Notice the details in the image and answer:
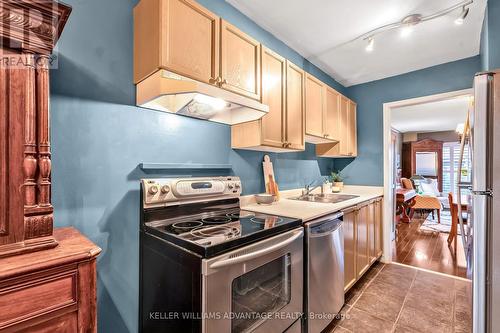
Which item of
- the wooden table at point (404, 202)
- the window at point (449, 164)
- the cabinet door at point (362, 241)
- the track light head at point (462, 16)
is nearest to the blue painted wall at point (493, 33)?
the track light head at point (462, 16)

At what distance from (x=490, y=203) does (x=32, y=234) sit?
2.09 m

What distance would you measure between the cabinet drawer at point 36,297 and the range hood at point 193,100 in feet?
3.05

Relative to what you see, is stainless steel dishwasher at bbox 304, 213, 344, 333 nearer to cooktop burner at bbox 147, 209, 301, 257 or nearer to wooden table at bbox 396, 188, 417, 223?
cooktop burner at bbox 147, 209, 301, 257

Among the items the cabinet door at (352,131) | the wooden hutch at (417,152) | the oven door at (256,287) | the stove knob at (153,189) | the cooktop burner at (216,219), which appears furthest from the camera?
the wooden hutch at (417,152)

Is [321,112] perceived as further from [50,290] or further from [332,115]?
[50,290]

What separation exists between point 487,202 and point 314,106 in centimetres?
166

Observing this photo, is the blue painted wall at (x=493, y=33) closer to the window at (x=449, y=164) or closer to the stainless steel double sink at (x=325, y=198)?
the stainless steel double sink at (x=325, y=198)

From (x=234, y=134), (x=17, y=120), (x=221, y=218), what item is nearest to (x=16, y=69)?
(x=17, y=120)

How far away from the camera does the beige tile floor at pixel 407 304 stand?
6.12ft

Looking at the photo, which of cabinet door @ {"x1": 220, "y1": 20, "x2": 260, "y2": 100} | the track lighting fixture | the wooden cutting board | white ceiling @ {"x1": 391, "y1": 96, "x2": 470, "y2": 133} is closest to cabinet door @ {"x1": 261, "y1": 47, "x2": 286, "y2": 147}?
cabinet door @ {"x1": 220, "y1": 20, "x2": 260, "y2": 100}

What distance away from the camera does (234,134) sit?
79.5 inches


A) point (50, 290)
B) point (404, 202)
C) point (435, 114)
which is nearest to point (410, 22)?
point (50, 290)

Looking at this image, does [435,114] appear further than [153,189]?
Yes

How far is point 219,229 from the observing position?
1.36 m
